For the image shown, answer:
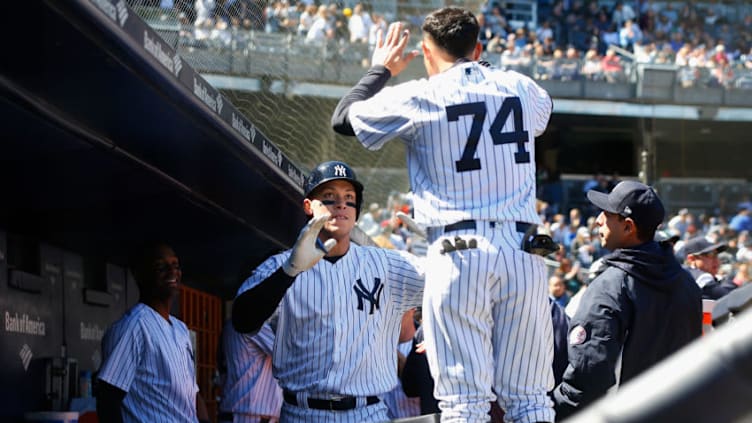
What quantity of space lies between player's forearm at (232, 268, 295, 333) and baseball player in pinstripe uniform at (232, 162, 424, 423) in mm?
20

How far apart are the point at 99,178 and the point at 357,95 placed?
1.56 meters

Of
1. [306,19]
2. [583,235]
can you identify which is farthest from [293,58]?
[583,235]

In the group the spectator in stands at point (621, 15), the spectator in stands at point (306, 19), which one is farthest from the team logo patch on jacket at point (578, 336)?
the spectator in stands at point (621, 15)

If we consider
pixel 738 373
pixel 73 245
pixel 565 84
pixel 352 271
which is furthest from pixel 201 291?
pixel 565 84

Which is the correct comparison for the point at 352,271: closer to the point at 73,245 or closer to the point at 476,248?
the point at 476,248

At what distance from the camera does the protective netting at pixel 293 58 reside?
538cm

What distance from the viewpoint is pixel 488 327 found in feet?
11.0

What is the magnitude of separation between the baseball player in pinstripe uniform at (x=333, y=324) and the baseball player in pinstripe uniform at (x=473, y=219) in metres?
0.80

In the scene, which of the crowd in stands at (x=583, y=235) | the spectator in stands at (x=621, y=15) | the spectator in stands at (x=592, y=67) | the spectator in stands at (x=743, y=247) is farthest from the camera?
the spectator in stands at (x=621, y=15)

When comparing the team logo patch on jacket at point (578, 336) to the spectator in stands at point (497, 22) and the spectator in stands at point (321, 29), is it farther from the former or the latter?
the spectator in stands at point (497, 22)

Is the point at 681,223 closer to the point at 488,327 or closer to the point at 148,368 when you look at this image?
the point at 148,368

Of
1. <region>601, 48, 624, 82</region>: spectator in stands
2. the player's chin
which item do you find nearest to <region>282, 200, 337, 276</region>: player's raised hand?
the player's chin

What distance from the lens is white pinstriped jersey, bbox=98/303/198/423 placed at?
16.3ft

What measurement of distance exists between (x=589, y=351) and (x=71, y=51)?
7.00 ft
